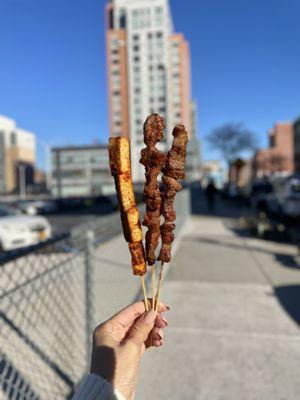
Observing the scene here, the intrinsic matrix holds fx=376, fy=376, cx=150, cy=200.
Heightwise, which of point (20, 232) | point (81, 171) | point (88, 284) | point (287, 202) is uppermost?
point (81, 171)

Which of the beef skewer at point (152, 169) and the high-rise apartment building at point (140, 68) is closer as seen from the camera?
the beef skewer at point (152, 169)

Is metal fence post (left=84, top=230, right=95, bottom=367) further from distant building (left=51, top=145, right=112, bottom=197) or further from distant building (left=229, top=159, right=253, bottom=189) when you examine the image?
distant building (left=51, top=145, right=112, bottom=197)

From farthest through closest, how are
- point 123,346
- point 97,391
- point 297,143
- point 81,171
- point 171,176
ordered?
1. point 297,143
2. point 81,171
3. point 171,176
4. point 123,346
5. point 97,391

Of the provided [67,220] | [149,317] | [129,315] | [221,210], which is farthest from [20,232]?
[221,210]

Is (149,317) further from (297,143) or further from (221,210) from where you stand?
(297,143)

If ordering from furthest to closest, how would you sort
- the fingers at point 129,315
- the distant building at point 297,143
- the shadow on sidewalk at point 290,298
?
the distant building at point 297,143 → the shadow on sidewalk at point 290,298 → the fingers at point 129,315

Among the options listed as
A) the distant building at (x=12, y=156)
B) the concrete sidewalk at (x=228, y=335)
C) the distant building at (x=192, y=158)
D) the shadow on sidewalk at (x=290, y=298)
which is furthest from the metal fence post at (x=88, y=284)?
the distant building at (x=12, y=156)

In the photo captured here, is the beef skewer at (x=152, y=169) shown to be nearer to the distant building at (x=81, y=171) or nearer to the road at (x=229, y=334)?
the road at (x=229, y=334)

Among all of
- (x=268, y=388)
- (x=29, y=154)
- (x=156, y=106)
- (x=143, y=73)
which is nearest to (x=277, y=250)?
(x=268, y=388)
